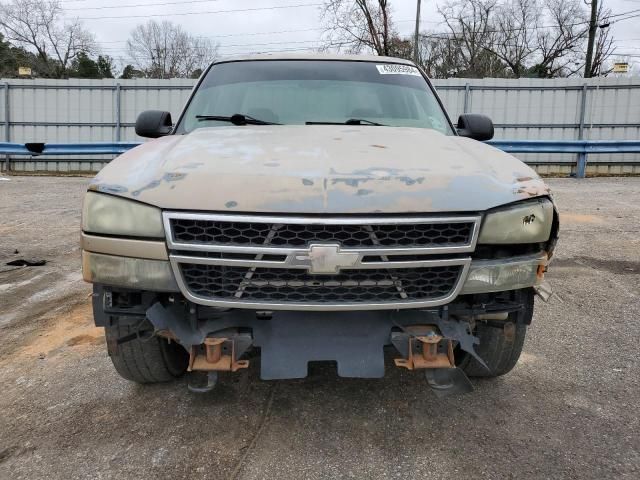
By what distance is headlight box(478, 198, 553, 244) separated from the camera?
2.10 metres

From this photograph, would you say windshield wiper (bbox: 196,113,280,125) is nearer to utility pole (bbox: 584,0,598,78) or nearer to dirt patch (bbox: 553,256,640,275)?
dirt patch (bbox: 553,256,640,275)

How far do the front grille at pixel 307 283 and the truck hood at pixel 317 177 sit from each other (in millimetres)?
261

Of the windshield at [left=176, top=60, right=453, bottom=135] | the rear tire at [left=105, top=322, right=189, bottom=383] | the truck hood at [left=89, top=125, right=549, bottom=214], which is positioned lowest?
the rear tire at [left=105, top=322, right=189, bottom=383]

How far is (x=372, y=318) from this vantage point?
7.32 ft

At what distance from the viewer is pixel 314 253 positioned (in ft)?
6.48

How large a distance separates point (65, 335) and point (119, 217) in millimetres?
1985

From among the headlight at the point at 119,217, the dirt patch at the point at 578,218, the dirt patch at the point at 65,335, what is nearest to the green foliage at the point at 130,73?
the dirt patch at the point at 578,218

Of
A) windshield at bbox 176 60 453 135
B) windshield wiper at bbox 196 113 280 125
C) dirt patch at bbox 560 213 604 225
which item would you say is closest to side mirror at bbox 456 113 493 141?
windshield at bbox 176 60 453 135

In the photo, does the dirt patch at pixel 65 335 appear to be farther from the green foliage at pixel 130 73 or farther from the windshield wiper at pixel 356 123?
the green foliage at pixel 130 73

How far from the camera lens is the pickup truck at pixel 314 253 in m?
2.01

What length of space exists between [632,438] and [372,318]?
4.48ft

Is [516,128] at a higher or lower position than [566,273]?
higher

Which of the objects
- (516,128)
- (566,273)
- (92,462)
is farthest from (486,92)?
(92,462)

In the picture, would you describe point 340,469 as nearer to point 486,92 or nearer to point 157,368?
point 157,368
